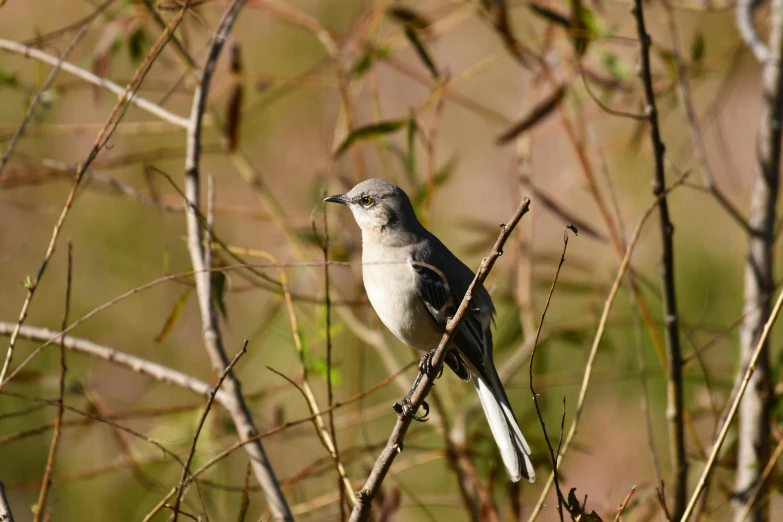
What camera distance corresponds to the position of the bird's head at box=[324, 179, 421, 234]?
3977 mm

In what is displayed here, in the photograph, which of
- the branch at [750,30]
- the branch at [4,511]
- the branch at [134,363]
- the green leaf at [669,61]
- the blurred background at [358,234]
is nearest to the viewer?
the branch at [4,511]

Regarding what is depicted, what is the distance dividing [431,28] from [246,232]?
500cm

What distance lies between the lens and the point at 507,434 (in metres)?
3.53

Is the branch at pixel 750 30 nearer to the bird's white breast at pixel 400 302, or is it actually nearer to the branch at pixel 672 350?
the branch at pixel 672 350

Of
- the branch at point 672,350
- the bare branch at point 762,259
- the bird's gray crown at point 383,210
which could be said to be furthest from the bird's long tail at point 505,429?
the bare branch at point 762,259

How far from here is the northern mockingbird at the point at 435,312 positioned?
353 centimetres

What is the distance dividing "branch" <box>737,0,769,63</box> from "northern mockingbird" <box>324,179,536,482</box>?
153 centimetres

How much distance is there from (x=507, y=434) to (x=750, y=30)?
79.5 inches

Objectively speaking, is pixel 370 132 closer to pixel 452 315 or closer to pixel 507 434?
pixel 452 315

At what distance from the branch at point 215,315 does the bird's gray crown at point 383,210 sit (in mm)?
878

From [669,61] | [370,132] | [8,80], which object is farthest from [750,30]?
[8,80]

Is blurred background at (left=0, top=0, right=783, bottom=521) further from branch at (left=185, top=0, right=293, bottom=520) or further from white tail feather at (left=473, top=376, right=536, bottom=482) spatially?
branch at (left=185, top=0, right=293, bottom=520)

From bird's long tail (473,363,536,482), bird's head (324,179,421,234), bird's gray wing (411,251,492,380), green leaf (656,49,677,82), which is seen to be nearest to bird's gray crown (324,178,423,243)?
bird's head (324,179,421,234)

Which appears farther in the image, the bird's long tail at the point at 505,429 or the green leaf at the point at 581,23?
the green leaf at the point at 581,23
